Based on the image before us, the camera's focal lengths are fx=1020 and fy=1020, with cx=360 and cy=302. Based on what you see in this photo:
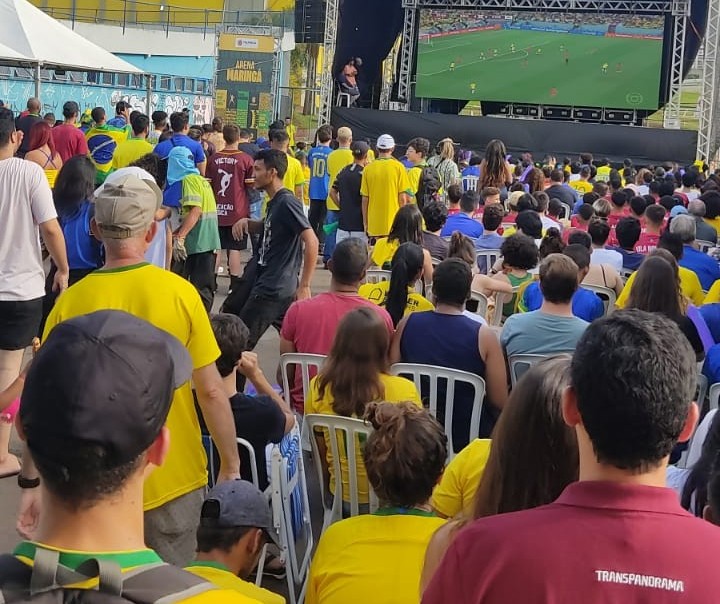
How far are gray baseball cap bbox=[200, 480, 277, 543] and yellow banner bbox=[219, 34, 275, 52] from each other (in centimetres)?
1915

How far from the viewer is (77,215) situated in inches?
227

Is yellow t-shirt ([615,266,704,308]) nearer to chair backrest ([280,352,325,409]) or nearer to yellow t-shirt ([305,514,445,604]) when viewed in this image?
chair backrest ([280,352,325,409])


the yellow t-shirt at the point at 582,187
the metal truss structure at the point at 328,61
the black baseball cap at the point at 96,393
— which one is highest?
the metal truss structure at the point at 328,61

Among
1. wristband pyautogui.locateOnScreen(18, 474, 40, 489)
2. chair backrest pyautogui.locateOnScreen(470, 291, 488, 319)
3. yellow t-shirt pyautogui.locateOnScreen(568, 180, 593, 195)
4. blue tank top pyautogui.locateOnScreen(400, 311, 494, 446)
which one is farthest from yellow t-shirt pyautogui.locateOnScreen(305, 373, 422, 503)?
yellow t-shirt pyautogui.locateOnScreen(568, 180, 593, 195)

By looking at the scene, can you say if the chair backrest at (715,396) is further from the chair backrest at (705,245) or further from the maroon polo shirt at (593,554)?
the chair backrest at (705,245)

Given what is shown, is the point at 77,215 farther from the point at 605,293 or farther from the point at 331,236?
the point at 331,236

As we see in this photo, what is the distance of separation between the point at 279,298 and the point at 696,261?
108 inches

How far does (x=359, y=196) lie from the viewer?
9.95 m

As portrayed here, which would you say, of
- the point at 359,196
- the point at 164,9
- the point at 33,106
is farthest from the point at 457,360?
the point at 164,9

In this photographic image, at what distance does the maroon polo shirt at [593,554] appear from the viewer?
1.51 metres

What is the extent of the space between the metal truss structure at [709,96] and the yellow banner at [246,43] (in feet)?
28.5

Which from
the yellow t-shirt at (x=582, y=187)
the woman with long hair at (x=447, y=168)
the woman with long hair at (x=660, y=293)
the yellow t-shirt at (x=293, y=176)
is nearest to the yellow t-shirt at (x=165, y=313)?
the woman with long hair at (x=660, y=293)

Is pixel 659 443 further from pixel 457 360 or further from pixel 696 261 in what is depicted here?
pixel 696 261

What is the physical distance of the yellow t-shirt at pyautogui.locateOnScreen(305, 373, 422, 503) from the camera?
388cm
